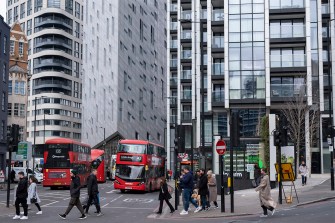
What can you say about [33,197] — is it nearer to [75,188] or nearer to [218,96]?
[75,188]

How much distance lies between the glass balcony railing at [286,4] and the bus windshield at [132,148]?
22.2 metres

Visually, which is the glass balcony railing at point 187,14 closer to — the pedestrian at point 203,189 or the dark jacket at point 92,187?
the pedestrian at point 203,189

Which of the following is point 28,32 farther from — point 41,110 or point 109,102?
Answer: point 109,102

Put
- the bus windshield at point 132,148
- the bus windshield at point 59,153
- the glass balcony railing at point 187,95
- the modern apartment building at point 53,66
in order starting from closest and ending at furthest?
the bus windshield at point 132,148 → the bus windshield at point 59,153 → the glass balcony railing at point 187,95 → the modern apartment building at point 53,66

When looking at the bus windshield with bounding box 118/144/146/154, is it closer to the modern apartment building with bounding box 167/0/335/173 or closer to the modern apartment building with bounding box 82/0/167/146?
the modern apartment building with bounding box 167/0/335/173

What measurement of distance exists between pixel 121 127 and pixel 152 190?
3521cm

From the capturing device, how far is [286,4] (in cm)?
5122

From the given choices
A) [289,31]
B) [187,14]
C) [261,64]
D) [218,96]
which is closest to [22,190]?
[218,96]

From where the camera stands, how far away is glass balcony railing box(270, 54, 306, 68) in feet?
164

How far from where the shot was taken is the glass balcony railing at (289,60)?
164ft

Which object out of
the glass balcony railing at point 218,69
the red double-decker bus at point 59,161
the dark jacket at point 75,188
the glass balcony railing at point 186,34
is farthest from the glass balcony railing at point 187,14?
the dark jacket at point 75,188

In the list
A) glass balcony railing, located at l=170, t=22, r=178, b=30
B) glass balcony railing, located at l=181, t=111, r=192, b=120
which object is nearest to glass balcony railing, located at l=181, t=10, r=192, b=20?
glass balcony railing, located at l=170, t=22, r=178, b=30

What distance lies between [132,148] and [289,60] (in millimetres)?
20524

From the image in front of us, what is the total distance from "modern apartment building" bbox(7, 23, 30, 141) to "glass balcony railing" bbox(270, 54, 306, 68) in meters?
39.9
